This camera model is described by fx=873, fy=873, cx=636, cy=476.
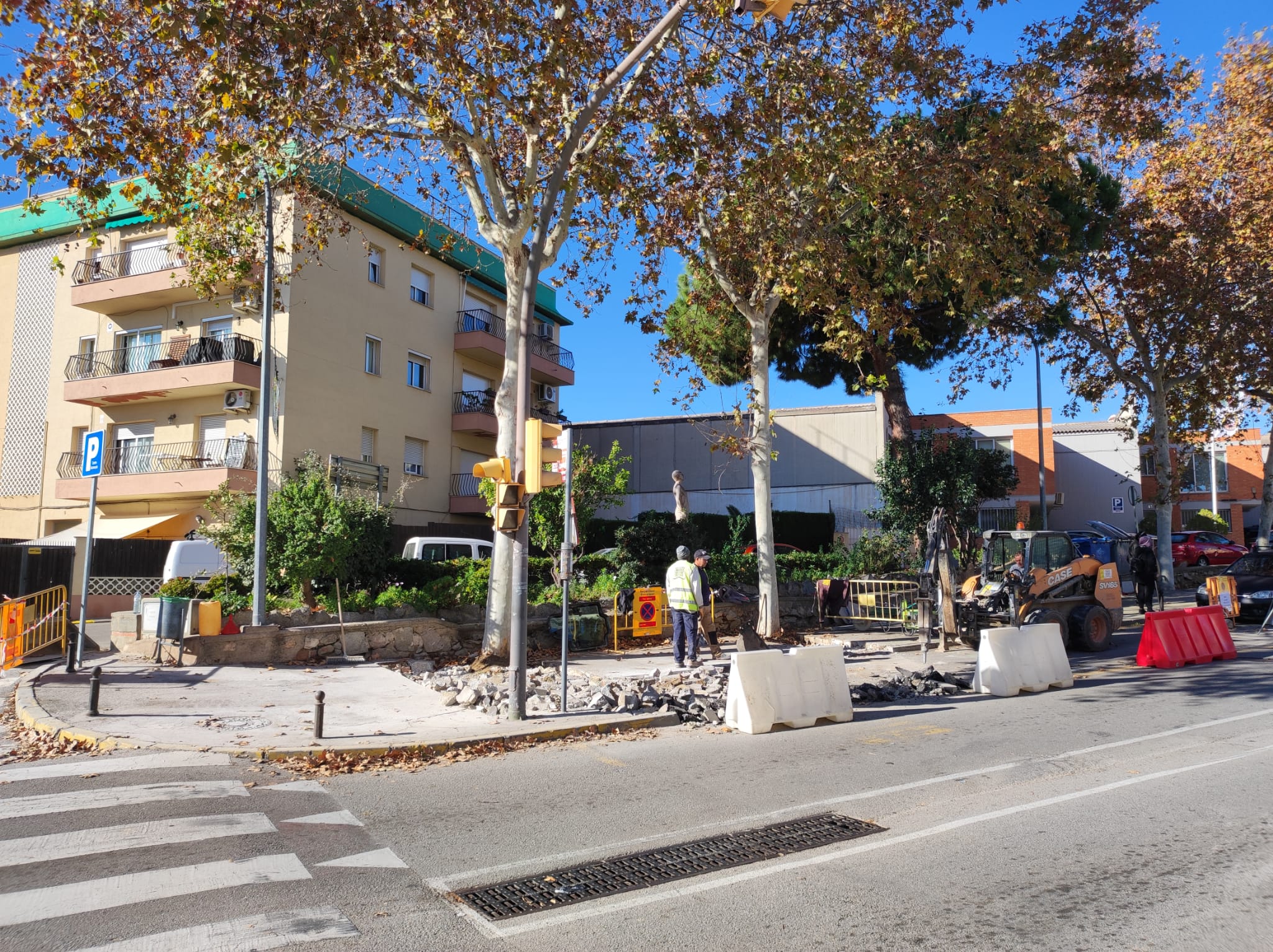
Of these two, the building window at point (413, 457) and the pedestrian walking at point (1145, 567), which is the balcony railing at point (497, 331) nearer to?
the building window at point (413, 457)

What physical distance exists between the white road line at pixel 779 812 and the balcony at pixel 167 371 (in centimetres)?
2017

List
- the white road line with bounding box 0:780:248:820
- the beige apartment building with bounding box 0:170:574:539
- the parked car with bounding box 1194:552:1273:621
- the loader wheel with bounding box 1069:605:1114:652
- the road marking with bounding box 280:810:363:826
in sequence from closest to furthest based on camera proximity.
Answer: the road marking with bounding box 280:810:363:826
the white road line with bounding box 0:780:248:820
the loader wheel with bounding box 1069:605:1114:652
the parked car with bounding box 1194:552:1273:621
the beige apartment building with bounding box 0:170:574:539

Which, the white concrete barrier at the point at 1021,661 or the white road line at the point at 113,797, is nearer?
the white road line at the point at 113,797

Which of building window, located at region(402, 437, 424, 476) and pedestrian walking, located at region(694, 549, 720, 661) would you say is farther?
building window, located at region(402, 437, 424, 476)

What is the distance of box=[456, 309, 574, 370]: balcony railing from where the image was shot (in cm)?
2983

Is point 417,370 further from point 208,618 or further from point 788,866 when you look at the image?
point 788,866

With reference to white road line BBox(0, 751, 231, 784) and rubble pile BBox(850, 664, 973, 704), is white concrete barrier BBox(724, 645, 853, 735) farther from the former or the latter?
white road line BBox(0, 751, 231, 784)

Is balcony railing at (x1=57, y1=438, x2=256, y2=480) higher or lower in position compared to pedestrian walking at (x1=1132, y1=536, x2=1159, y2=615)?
higher

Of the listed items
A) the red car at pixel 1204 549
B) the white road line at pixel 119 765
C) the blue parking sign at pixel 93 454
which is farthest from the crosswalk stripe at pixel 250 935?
the red car at pixel 1204 549

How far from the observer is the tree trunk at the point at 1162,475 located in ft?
77.5

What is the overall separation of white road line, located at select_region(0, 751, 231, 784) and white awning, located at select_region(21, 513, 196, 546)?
18042mm

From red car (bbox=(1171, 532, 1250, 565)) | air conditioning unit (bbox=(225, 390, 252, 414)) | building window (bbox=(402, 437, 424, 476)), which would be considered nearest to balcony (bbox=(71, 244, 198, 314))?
air conditioning unit (bbox=(225, 390, 252, 414))

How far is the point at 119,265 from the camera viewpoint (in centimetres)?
2592

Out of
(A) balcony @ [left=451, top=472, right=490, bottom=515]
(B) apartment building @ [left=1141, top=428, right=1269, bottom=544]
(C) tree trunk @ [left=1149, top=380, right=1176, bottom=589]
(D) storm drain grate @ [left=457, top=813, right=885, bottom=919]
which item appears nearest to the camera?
(D) storm drain grate @ [left=457, top=813, right=885, bottom=919]
